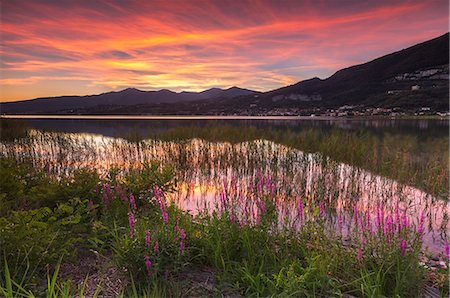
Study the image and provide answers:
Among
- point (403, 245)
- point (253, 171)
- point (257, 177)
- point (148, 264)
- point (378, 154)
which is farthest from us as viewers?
point (378, 154)

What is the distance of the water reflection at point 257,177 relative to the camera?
942cm

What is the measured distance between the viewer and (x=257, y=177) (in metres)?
13.0

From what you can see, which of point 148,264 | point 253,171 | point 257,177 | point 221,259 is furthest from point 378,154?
point 148,264

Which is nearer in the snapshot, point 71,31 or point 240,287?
point 240,287

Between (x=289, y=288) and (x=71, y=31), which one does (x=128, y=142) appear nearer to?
(x=71, y=31)

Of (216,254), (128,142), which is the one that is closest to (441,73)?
(128,142)

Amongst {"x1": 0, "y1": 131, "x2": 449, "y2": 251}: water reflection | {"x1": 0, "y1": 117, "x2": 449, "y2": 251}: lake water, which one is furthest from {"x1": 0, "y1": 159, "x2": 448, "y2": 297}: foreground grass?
{"x1": 0, "y1": 117, "x2": 449, "y2": 251}: lake water

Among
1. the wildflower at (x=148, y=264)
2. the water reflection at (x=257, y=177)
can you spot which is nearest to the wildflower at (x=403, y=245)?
the water reflection at (x=257, y=177)

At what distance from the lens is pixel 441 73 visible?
153m

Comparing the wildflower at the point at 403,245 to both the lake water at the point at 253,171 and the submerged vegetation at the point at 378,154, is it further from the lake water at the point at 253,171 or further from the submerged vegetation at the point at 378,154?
the submerged vegetation at the point at 378,154

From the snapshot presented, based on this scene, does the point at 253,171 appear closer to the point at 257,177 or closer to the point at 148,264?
the point at 257,177

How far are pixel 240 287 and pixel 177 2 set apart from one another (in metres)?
8.71

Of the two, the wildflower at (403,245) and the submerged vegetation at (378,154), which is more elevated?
the wildflower at (403,245)

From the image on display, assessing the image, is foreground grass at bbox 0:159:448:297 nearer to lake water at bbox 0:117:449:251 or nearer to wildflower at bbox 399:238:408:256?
wildflower at bbox 399:238:408:256
